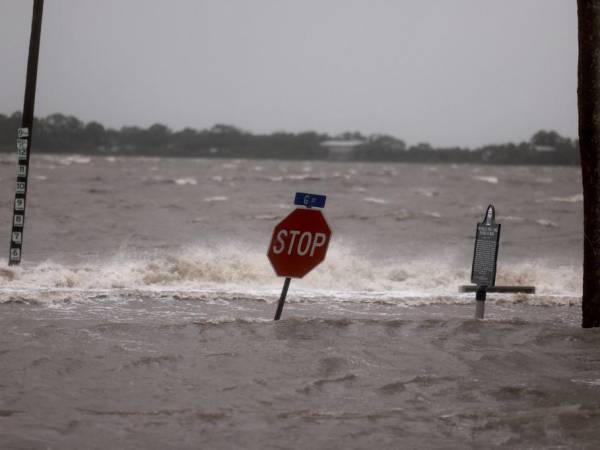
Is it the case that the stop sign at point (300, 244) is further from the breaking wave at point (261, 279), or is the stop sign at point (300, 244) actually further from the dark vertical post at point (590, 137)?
the breaking wave at point (261, 279)

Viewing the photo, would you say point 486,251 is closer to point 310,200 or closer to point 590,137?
point 590,137

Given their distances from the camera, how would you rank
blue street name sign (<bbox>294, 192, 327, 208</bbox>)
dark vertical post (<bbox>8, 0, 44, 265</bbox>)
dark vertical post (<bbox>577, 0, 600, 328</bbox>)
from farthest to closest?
1. dark vertical post (<bbox>8, 0, 44, 265</bbox>)
2. dark vertical post (<bbox>577, 0, 600, 328</bbox>)
3. blue street name sign (<bbox>294, 192, 327, 208</bbox>)

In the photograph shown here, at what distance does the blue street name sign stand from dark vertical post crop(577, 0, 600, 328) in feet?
8.83

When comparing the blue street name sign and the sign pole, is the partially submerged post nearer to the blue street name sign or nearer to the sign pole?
the blue street name sign

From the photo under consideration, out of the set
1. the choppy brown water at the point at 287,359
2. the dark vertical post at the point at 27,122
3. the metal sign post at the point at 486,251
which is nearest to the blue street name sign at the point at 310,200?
the choppy brown water at the point at 287,359

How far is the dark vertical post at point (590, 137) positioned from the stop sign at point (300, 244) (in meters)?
2.72

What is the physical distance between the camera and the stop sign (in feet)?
27.1

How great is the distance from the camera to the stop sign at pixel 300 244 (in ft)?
27.1

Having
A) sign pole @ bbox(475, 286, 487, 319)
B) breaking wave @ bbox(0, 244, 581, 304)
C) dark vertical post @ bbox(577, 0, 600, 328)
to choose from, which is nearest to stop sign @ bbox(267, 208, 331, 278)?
sign pole @ bbox(475, 286, 487, 319)

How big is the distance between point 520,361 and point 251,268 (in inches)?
317

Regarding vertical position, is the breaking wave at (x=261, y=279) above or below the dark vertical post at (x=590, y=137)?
below

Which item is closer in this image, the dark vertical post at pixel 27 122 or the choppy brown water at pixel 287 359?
the choppy brown water at pixel 287 359

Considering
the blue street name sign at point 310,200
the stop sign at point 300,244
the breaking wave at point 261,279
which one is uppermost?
the blue street name sign at point 310,200

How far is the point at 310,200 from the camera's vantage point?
27.1 ft
